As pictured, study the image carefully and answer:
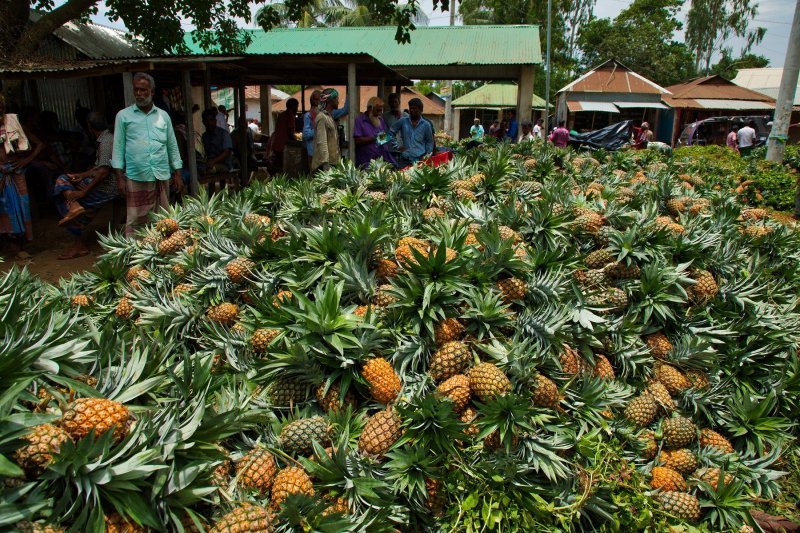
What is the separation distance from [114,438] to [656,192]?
466cm

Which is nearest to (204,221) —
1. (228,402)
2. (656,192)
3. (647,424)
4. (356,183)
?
(356,183)

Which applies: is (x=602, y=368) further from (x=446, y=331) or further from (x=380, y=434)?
(x=380, y=434)

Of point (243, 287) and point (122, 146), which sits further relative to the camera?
point (122, 146)

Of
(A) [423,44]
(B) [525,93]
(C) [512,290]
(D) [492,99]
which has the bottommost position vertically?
(D) [492,99]

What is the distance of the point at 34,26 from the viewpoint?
984cm

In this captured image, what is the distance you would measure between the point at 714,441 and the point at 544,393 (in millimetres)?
1287

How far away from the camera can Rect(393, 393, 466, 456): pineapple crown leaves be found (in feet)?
7.32

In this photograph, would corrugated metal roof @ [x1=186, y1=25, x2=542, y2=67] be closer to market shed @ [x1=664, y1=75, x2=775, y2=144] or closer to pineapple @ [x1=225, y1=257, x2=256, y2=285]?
pineapple @ [x1=225, y1=257, x2=256, y2=285]

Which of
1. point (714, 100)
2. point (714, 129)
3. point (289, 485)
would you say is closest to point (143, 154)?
point (289, 485)

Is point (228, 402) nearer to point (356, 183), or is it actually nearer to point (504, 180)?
point (356, 183)

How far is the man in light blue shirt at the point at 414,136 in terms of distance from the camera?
8.88 metres

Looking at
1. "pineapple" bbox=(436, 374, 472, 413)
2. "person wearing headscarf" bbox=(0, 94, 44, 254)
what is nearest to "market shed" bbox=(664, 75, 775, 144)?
"person wearing headscarf" bbox=(0, 94, 44, 254)

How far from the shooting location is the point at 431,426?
7.46ft

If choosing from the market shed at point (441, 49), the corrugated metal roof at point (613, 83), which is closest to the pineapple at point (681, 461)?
the market shed at point (441, 49)
